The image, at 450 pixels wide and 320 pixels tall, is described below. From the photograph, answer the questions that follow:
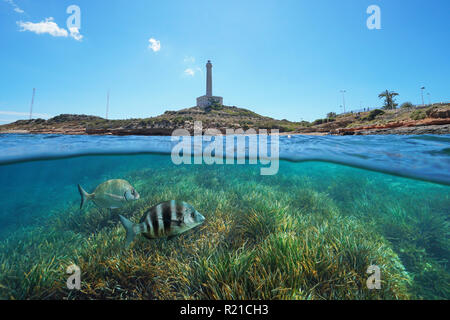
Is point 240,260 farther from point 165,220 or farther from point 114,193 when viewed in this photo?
point 114,193

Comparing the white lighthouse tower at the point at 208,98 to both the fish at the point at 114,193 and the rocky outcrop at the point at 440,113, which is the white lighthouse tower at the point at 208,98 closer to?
the rocky outcrop at the point at 440,113

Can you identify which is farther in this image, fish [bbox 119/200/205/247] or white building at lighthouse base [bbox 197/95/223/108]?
white building at lighthouse base [bbox 197/95/223/108]

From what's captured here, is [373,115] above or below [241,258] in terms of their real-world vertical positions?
above

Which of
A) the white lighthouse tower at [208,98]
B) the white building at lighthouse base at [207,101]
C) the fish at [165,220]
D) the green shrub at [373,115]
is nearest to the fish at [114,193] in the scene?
the fish at [165,220]

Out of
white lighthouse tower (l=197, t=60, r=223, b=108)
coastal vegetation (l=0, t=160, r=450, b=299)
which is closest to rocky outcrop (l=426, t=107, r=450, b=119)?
coastal vegetation (l=0, t=160, r=450, b=299)

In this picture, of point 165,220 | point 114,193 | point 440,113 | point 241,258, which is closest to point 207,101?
point 440,113

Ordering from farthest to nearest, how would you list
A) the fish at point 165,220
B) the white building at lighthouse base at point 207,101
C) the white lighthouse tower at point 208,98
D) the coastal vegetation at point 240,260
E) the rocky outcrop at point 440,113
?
the white lighthouse tower at point 208,98, the white building at lighthouse base at point 207,101, the rocky outcrop at point 440,113, the coastal vegetation at point 240,260, the fish at point 165,220

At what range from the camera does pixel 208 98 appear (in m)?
66.3

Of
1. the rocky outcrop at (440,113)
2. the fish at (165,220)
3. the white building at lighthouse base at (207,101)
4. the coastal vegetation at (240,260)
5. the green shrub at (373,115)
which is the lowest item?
the coastal vegetation at (240,260)

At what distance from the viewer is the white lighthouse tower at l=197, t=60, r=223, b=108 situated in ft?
213

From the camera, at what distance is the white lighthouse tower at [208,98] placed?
65062 millimetres

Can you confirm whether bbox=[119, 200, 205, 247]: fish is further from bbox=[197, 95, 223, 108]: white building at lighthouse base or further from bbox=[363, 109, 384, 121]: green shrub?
bbox=[197, 95, 223, 108]: white building at lighthouse base

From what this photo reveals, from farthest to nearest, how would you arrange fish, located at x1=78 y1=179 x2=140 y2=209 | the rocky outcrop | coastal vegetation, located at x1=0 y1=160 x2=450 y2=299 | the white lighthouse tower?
the white lighthouse tower < the rocky outcrop < fish, located at x1=78 y1=179 x2=140 y2=209 < coastal vegetation, located at x1=0 y1=160 x2=450 y2=299
